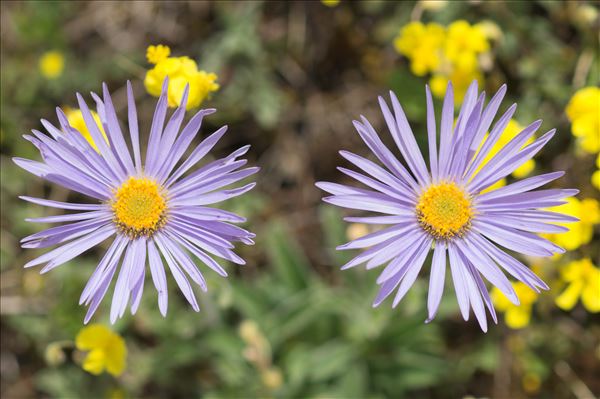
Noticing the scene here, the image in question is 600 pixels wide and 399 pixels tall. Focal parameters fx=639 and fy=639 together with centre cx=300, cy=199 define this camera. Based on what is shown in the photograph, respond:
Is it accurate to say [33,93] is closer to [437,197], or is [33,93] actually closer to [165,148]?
[165,148]

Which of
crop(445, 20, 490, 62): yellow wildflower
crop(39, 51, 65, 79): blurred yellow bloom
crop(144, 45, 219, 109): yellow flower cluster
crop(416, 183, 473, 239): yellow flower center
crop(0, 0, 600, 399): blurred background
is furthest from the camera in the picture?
crop(39, 51, 65, 79): blurred yellow bloom

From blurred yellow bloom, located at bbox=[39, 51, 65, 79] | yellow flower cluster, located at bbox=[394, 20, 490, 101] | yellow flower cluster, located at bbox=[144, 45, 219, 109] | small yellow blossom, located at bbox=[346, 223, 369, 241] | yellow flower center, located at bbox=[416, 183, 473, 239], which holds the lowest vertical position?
yellow flower center, located at bbox=[416, 183, 473, 239]

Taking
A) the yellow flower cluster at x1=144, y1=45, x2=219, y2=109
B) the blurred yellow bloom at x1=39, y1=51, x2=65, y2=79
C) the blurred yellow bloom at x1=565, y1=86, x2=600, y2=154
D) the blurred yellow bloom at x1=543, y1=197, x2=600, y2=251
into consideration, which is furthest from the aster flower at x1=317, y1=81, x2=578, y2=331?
the blurred yellow bloom at x1=39, y1=51, x2=65, y2=79

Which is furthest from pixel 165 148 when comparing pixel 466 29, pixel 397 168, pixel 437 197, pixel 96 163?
pixel 466 29

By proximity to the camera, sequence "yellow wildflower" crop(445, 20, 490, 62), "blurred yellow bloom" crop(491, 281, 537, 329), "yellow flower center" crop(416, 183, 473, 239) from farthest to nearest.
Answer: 1. "yellow wildflower" crop(445, 20, 490, 62)
2. "blurred yellow bloom" crop(491, 281, 537, 329)
3. "yellow flower center" crop(416, 183, 473, 239)

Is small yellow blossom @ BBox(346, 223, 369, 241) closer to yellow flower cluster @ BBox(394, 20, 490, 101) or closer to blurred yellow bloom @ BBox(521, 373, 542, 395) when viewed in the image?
yellow flower cluster @ BBox(394, 20, 490, 101)

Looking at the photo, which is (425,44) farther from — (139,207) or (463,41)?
(139,207)

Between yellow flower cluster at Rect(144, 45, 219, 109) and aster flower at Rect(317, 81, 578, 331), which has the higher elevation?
yellow flower cluster at Rect(144, 45, 219, 109)
